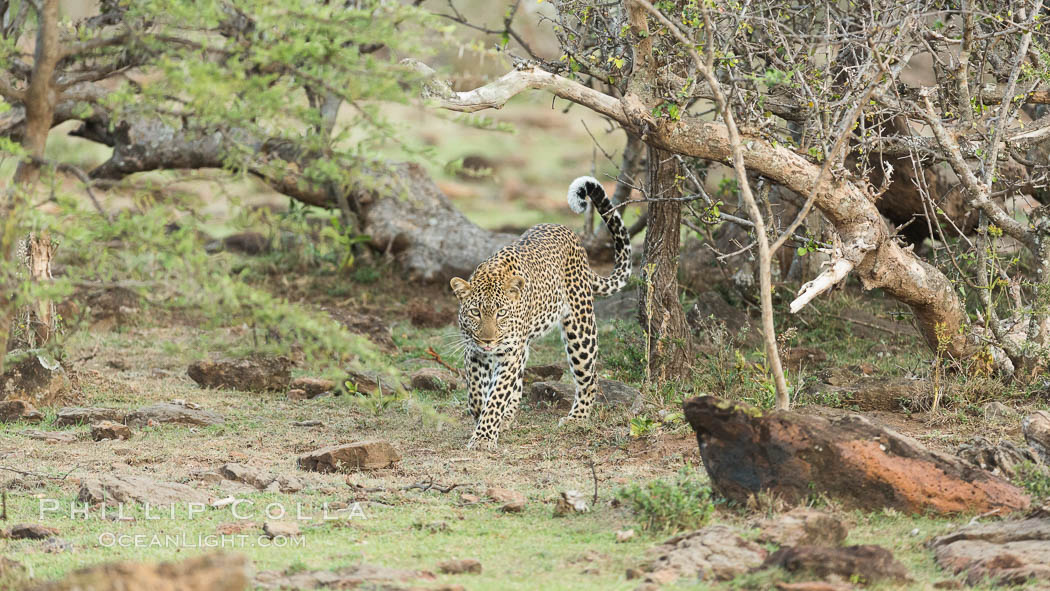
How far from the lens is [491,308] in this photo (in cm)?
936

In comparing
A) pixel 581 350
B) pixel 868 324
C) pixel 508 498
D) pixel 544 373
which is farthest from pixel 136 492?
pixel 868 324

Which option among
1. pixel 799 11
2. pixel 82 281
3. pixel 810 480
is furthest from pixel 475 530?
pixel 799 11

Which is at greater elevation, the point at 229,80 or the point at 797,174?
the point at 797,174

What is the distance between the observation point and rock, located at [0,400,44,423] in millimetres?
9406

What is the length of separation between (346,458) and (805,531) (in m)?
3.44

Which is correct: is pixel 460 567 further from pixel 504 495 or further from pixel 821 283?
pixel 821 283

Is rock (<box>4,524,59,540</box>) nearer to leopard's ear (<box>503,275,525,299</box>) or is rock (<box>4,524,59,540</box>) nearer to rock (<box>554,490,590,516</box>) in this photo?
rock (<box>554,490,590,516</box>)

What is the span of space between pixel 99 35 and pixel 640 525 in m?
3.97

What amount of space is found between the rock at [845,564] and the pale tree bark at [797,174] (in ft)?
10.3

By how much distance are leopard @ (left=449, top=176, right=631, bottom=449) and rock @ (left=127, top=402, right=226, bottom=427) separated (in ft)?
7.05

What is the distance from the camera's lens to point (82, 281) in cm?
580

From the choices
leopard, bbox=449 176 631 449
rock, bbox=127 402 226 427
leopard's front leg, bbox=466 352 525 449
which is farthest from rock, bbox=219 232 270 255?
leopard's front leg, bbox=466 352 525 449

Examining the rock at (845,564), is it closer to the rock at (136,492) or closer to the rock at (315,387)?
the rock at (136,492)

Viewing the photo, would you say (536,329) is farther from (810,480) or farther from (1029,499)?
(1029,499)
